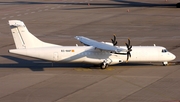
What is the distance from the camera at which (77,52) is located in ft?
147

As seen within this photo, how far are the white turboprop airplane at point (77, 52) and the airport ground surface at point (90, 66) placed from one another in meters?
1.02

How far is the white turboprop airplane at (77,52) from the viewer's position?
4422cm

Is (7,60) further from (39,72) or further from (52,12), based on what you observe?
(52,12)

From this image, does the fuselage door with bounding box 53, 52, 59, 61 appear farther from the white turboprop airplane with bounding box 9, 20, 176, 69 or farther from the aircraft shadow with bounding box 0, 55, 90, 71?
the aircraft shadow with bounding box 0, 55, 90, 71

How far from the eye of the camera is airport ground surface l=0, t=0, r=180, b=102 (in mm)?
37616

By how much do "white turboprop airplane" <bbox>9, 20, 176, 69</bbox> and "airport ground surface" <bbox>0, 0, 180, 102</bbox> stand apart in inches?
40.3

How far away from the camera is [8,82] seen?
136 ft

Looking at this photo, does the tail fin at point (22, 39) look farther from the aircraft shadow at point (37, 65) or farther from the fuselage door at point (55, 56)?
the aircraft shadow at point (37, 65)

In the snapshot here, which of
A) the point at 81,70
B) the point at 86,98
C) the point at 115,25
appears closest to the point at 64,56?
the point at 81,70

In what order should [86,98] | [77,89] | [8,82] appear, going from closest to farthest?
[86,98] → [77,89] → [8,82]

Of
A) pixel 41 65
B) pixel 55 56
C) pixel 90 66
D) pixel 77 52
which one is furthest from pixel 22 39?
pixel 90 66

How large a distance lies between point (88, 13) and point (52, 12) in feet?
23.3

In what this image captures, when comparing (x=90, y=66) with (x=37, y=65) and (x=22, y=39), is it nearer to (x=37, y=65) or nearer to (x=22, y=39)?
(x=37, y=65)

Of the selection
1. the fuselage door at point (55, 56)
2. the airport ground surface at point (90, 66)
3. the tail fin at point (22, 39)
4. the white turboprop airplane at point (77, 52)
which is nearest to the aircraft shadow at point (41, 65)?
the airport ground surface at point (90, 66)
